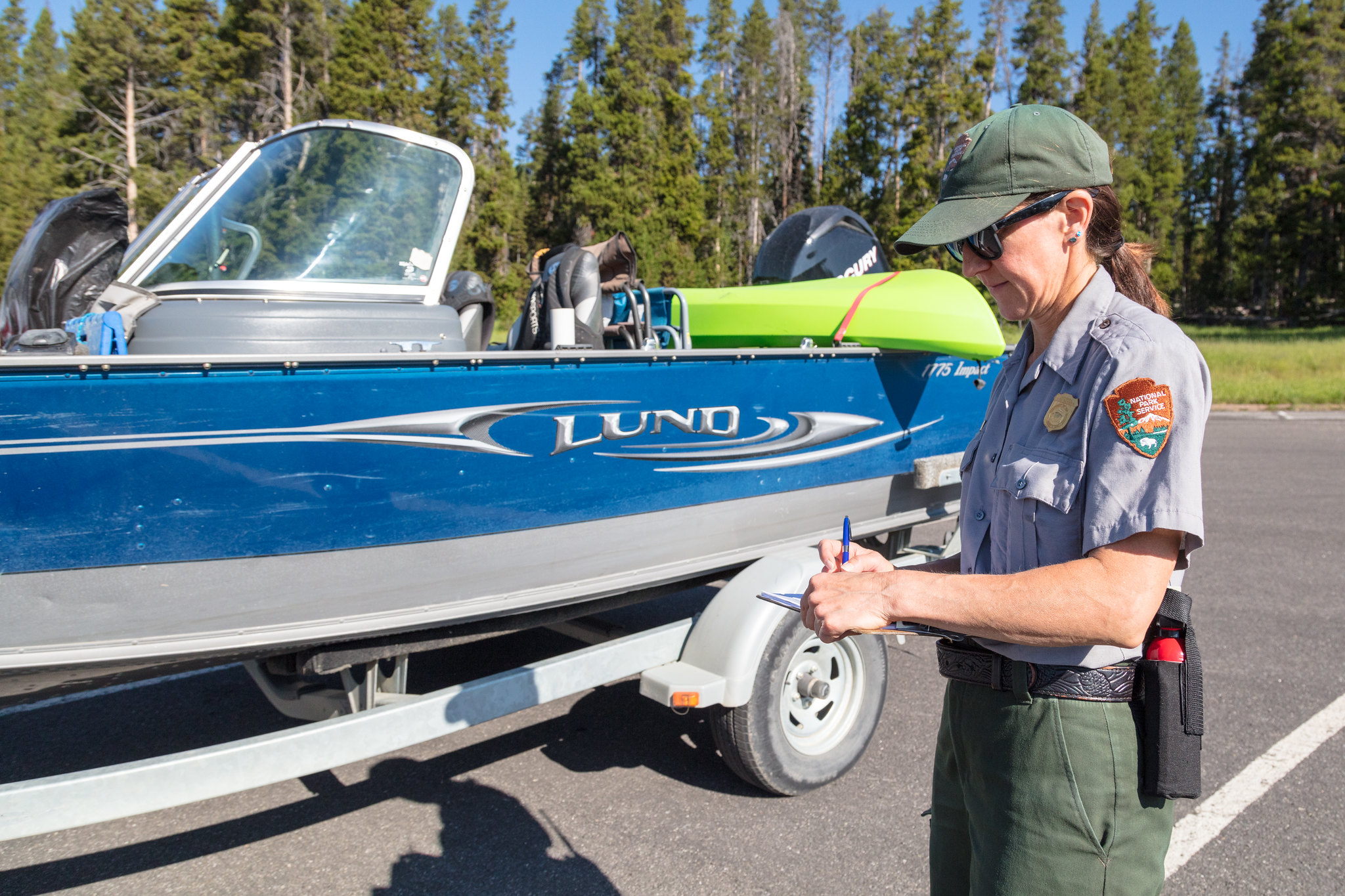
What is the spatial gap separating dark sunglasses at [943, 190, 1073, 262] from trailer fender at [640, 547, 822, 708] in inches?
78.6

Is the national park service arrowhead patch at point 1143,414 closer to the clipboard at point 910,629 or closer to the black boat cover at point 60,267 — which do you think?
the clipboard at point 910,629

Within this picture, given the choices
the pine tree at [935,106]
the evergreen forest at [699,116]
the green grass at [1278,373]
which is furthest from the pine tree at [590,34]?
the green grass at [1278,373]

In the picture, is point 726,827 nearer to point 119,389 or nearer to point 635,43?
point 119,389

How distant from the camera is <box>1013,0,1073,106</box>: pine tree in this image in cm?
4759

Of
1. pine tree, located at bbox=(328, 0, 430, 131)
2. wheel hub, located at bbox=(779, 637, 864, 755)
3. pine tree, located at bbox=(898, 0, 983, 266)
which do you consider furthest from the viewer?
pine tree, located at bbox=(898, 0, 983, 266)

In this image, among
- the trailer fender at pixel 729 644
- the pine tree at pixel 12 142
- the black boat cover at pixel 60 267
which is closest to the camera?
the trailer fender at pixel 729 644

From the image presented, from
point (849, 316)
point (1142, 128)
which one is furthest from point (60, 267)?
point (1142, 128)

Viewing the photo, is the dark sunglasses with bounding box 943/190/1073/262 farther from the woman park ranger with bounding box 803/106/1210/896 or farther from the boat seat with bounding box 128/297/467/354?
the boat seat with bounding box 128/297/467/354

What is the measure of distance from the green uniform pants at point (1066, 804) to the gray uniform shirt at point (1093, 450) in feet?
0.31

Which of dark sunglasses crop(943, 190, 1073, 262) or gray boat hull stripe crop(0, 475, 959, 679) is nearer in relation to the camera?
dark sunglasses crop(943, 190, 1073, 262)

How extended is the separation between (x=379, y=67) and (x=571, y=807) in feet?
118

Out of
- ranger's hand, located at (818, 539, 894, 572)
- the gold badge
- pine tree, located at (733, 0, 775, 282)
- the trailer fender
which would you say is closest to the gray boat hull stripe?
the trailer fender

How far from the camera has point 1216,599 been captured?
19.2ft

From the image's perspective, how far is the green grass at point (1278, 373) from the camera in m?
18.1
